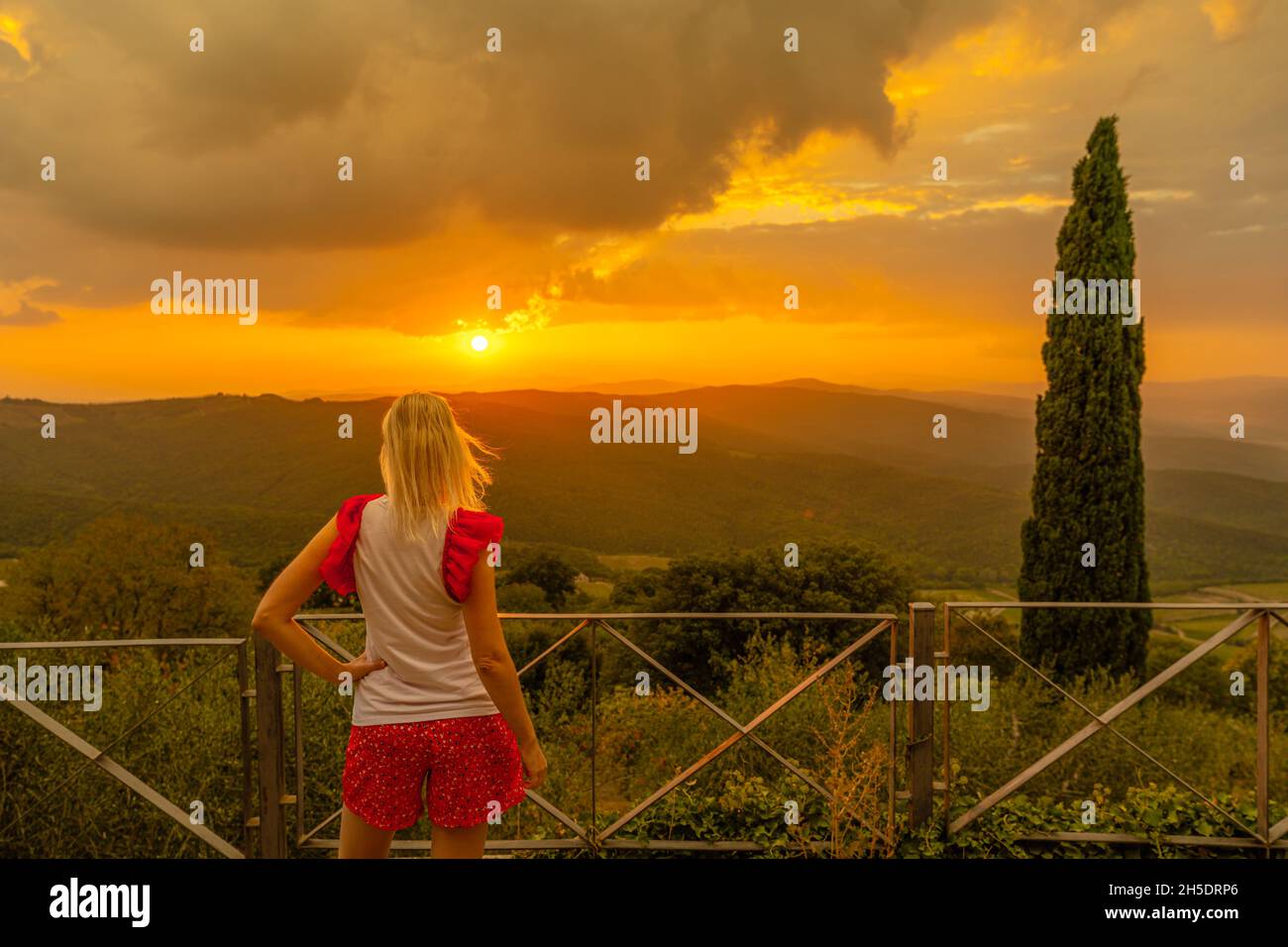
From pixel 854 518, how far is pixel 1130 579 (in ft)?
77.9

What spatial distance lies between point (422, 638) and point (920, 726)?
2.04 metres

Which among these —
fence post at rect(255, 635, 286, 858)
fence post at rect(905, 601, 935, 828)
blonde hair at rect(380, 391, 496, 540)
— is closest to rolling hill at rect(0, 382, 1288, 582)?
fence post at rect(905, 601, 935, 828)

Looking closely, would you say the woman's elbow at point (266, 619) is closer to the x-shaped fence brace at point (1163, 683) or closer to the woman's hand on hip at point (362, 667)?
the woman's hand on hip at point (362, 667)

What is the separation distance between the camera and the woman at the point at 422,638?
1.72m

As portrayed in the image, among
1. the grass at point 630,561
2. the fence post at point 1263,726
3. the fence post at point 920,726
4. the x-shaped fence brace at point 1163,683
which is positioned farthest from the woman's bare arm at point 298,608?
the grass at point 630,561

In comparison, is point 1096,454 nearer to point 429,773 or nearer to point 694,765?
point 694,765

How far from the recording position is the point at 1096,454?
13430mm

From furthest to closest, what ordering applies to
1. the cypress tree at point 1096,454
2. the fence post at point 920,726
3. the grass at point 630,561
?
the grass at point 630,561
the cypress tree at point 1096,454
the fence post at point 920,726

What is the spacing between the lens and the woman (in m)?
1.72

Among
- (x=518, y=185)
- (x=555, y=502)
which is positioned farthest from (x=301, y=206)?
(x=555, y=502)

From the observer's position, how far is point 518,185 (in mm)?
36844

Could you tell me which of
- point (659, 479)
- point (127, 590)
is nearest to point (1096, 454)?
point (127, 590)
